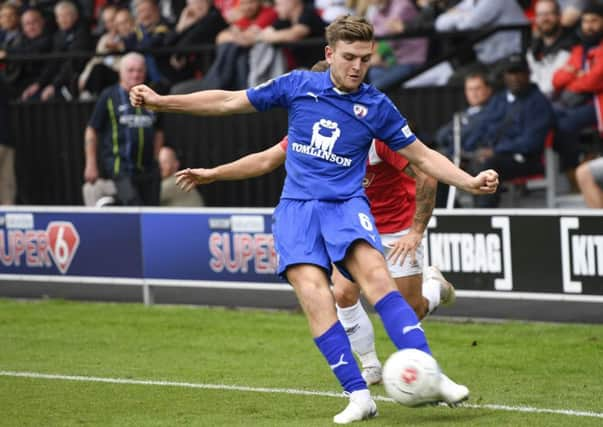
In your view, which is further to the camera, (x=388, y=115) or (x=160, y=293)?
(x=160, y=293)

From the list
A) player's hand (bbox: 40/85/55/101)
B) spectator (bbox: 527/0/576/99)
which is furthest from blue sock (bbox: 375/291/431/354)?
player's hand (bbox: 40/85/55/101)

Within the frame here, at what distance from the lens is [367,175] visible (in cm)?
887

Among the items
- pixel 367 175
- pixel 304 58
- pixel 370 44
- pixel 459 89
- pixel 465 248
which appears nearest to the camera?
pixel 370 44

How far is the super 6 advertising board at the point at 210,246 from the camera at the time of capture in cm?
1270

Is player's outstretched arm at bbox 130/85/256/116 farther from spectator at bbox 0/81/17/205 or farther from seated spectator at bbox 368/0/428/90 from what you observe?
spectator at bbox 0/81/17/205

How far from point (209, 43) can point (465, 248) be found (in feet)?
21.3

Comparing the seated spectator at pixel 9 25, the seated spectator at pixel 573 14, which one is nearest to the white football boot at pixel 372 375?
the seated spectator at pixel 573 14

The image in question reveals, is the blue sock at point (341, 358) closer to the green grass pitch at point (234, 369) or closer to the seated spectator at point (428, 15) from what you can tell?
the green grass pitch at point (234, 369)

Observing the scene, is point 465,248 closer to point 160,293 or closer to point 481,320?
point 481,320

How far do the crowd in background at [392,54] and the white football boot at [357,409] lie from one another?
6.35 m

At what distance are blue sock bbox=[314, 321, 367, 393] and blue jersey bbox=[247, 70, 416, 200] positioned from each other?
0.76 meters

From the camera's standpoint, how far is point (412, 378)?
6.88 m

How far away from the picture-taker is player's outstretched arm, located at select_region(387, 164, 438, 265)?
8281 millimetres

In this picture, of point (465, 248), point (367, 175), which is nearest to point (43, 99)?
point (465, 248)
